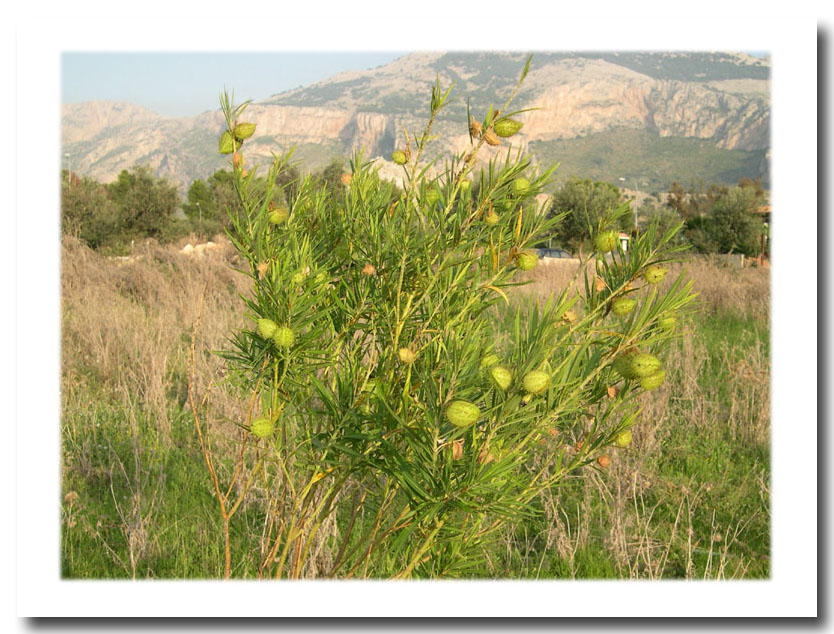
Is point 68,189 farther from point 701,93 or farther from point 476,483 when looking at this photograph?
point 701,93

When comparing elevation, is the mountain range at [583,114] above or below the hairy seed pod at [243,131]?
above

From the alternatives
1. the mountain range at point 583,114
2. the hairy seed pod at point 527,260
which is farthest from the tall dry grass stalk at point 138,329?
the mountain range at point 583,114

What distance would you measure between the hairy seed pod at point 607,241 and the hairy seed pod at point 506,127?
0.22 metres

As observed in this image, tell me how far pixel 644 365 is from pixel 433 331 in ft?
1.13

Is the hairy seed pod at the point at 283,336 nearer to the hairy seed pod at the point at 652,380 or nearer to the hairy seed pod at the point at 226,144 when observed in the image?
the hairy seed pod at the point at 226,144

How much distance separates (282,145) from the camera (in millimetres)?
1114

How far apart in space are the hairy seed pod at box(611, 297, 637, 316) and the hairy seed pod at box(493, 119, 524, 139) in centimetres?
32

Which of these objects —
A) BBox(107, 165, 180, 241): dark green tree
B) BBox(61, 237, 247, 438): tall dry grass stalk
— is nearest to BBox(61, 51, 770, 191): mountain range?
BBox(107, 165, 180, 241): dark green tree

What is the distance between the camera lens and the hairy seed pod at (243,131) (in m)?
1.03

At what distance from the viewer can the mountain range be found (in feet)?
180

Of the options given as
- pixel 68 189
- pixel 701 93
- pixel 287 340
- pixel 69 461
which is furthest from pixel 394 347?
pixel 701 93

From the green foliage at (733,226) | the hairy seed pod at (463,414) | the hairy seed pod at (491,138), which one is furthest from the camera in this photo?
the green foliage at (733,226)

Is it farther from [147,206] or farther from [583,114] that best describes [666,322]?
[583,114]

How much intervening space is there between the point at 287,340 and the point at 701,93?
92382 millimetres
